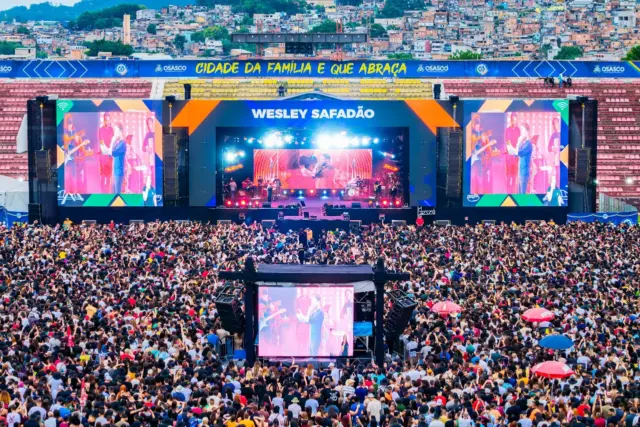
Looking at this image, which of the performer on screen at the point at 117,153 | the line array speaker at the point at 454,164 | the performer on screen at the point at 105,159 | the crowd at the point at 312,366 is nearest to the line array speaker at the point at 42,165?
the performer on screen at the point at 105,159

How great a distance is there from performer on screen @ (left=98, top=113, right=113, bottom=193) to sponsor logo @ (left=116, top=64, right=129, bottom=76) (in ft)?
90.5

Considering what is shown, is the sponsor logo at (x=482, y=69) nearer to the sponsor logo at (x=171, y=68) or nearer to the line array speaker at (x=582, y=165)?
the sponsor logo at (x=171, y=68)

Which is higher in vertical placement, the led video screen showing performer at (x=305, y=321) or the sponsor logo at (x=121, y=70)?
the sponsor logo at (x=121, y=70)

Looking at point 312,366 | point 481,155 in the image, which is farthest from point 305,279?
point 481,155

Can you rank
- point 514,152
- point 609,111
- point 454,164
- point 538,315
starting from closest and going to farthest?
1. point 538,315
2. point 514,152
3. point 454,164
4. point 609,111

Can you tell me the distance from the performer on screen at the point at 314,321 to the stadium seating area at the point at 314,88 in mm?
36744

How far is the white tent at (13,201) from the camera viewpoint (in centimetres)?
4878

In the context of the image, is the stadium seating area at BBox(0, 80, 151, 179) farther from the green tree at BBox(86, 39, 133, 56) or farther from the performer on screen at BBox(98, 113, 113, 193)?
the green tree at BBox(86, 39, 133, 56)

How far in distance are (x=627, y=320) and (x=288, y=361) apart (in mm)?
7406

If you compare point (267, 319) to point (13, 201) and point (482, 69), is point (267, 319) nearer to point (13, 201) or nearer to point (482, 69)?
point (13, 201)

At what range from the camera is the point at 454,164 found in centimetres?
4906

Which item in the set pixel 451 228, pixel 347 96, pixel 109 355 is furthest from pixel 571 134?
pixel 109 355

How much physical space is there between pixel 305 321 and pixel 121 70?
52886mm

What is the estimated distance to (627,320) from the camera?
86.7 feet
